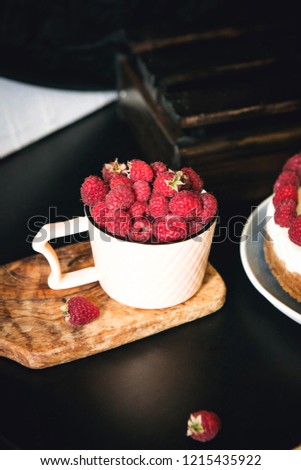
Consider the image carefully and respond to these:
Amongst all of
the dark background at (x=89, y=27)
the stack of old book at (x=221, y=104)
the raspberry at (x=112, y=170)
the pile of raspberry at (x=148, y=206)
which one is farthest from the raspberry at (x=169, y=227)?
the dark background at (x=89, y=27)

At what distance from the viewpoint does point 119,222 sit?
2.70ft

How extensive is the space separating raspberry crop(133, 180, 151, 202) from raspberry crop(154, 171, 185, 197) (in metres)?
0.01

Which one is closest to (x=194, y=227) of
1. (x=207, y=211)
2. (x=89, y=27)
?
(x=207, y=211)

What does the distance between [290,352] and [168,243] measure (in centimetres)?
28

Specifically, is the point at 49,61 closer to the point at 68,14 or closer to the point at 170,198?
the point at 68,14

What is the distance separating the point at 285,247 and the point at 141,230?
27 cm

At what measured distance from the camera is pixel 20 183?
1.38 metres

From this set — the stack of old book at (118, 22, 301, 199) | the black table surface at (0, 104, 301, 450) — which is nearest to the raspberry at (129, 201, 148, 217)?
the black table surface at (0, 104, 301, 450)

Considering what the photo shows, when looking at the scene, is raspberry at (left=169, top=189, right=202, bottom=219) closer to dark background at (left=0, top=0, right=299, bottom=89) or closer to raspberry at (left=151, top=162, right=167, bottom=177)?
raspberry at (left=151, top=162, right=167, bottom=177)

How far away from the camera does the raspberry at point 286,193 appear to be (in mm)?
982

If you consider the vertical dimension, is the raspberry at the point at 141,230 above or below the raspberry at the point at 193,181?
below

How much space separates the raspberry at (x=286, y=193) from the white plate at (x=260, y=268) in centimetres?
11

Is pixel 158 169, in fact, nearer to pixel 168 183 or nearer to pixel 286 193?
pixel 168 183

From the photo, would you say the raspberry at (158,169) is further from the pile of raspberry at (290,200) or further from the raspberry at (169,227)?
the pile of raspberry at (290,200)
